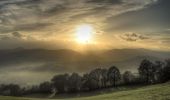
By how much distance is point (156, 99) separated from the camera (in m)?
63.8

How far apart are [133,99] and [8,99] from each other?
47.2m

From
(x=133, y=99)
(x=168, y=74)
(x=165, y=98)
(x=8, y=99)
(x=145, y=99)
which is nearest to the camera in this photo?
(x=165, y=98)

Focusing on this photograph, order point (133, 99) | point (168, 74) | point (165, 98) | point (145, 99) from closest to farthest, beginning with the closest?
point (165, 98), point (145, 99), point (133, 99), point (168, 74)

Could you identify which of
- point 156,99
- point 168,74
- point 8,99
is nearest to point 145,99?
point 156,99

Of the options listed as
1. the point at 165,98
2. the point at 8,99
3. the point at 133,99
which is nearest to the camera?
the point at 165,98

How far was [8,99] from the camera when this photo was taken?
10775cm

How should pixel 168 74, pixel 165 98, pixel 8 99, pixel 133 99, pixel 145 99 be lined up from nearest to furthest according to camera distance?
pixel 165 98
pixel 145 99
pixel 133 99
pixel 8 99
pixel 168 74

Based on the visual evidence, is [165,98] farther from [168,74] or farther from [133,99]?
[168,74]

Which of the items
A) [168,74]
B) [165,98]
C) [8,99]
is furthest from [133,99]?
[168,74]

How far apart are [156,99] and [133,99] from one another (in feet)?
28.6

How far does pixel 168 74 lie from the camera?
19900cm

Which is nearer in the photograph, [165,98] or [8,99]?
[165,98]

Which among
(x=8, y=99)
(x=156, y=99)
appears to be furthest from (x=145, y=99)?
(x=8, y=99)

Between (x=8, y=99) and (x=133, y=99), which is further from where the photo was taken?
(x=8, y=99)
